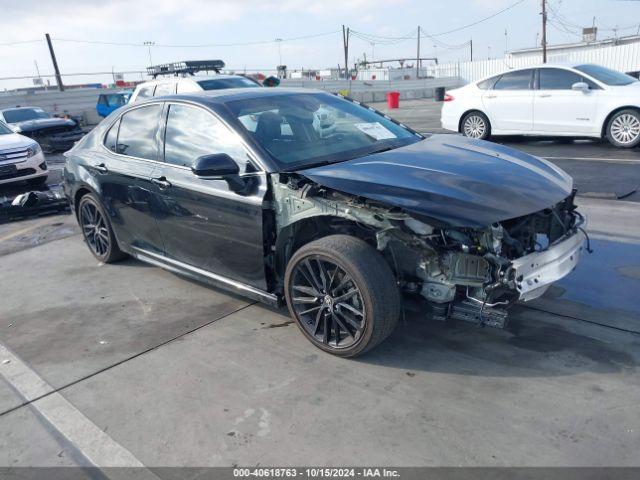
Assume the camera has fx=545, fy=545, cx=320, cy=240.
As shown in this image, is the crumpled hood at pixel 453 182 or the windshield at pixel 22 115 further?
the windshield at pixel 22 115

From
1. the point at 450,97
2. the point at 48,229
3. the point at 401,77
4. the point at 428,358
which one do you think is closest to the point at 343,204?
the point at 428,358

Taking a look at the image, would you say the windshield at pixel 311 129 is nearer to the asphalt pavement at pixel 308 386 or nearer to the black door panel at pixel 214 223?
the black door panel at pixel 214 223

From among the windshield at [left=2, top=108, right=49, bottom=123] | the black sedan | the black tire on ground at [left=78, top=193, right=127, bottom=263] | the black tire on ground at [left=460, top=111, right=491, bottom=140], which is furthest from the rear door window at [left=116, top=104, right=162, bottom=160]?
the windshield at [left=2, top=108, right=49, bottom=123]

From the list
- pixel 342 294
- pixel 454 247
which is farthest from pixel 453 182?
pixel 342 294

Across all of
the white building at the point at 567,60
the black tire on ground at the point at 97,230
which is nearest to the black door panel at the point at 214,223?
the black tire on ground at the point at 97,230

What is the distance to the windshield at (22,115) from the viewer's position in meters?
16.3

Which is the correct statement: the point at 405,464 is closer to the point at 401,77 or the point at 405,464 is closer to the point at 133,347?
the point at 133,347

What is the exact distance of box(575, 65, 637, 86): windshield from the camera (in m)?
9.74

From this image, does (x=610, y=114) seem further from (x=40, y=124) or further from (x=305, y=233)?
(x=40, y=124)

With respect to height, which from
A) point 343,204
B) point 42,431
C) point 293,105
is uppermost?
point 293,105

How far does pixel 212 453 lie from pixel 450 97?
10.6 metres

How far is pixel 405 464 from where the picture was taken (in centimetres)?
250

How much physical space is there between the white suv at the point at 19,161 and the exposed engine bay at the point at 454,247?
817 cm

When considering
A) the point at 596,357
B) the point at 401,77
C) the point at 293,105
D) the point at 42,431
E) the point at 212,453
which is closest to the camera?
the point at 212,453
